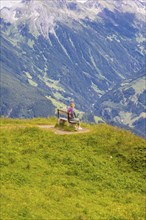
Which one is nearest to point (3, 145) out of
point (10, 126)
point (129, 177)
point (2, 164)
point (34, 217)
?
point (2, 164)

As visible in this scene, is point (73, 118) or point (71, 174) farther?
point (73, 118)

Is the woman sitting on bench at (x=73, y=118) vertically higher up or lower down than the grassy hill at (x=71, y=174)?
higher up

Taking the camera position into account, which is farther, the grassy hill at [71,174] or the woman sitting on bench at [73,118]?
the woman sitting on bench at [73,118]

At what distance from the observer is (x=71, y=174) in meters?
41.9

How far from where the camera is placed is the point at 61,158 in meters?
44.4

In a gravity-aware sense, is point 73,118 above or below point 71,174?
above

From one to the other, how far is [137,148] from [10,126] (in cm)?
1555

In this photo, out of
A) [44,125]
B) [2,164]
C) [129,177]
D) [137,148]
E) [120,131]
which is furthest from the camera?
[44,125]

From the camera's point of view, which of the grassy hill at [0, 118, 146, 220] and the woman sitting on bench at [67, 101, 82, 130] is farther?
the woman sitting on bench at [67, 101, 82, 130]

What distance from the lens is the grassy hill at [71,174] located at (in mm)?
33688

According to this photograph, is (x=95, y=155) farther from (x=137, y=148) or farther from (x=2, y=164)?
(x=2, y=164)

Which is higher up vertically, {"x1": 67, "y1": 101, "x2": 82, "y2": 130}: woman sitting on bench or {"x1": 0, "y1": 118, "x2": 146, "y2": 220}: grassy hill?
{"x1": 67, "y1": 101, "x2": 82, "y2": 130}: woman sitting on bench

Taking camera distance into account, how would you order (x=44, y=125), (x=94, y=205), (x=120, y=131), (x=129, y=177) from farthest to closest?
1. (x=44, y=125)
2. (x=120, y=131)
3. (x=129, y=177)
4. (x=94, y=205)

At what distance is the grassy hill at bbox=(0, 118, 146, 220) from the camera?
33688 mm
